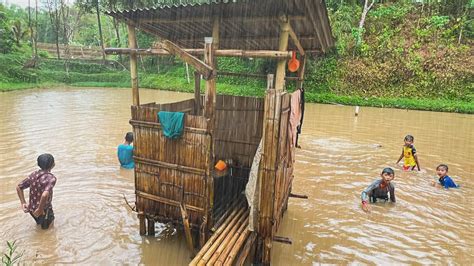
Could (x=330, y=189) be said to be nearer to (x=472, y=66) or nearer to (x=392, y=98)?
(x=392, y=98)

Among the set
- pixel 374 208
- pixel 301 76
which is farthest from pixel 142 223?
pixel 374 208

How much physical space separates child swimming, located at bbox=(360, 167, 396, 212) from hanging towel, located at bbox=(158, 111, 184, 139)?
444 cm

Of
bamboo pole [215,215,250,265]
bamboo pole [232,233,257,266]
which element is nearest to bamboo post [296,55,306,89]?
bamboo pole [215,215,250,265]

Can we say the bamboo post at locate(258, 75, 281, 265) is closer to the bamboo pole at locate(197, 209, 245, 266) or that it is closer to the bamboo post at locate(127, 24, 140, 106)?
the bamboo pole at locate(197, 209, 245, 266)

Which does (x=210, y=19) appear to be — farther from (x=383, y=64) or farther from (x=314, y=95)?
(x=383, y=64)

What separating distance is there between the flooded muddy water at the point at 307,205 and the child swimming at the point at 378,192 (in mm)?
187

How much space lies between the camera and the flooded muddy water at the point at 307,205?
509cm

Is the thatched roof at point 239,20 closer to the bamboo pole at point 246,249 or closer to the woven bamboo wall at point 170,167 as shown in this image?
the woven bamboo wall at point 170,167

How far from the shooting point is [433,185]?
26.6 ft

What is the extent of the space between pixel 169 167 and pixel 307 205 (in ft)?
12.2

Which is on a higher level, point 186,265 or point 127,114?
point 127,114

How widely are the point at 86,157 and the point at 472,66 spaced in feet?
83.4

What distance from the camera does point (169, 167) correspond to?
4527 millimetres

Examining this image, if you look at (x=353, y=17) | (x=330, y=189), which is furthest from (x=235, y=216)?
(x=353, y=17)
